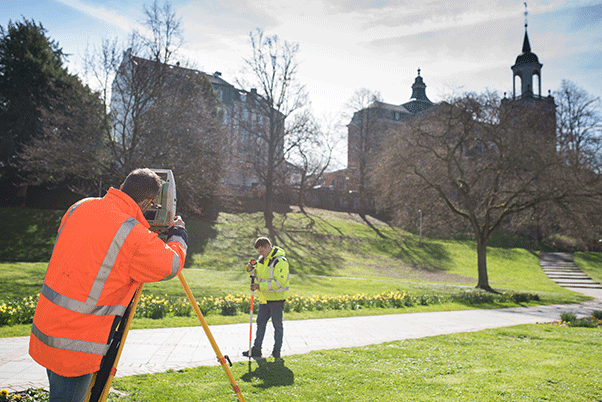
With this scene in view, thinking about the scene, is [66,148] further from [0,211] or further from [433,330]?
[433,330]

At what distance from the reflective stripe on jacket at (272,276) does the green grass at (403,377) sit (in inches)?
42.2

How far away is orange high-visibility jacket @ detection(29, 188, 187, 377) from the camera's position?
248 cm

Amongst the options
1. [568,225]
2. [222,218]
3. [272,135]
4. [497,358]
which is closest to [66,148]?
[222,218]

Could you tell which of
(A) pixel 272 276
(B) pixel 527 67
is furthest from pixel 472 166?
(B) pixel 527 67

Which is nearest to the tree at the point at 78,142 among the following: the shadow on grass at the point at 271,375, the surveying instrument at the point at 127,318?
the shadow on grass at the point at 271,375

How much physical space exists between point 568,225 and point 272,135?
74.3 feet

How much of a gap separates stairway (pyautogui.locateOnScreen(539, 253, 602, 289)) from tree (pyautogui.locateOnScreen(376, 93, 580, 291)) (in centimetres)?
992

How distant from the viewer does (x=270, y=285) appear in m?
6.68

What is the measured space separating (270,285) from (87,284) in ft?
14.3

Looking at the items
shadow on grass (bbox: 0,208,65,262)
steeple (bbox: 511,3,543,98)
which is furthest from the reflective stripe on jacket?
steeple (bbox: 511,3,543,98)

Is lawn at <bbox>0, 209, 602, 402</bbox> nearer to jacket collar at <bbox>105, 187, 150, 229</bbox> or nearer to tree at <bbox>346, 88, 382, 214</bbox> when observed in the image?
jacket collar at <bbox>105, 187, 150, 229</bbox>

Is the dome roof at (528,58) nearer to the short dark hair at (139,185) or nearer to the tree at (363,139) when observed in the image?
the tree at (363,139)

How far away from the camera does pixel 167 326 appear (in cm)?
888

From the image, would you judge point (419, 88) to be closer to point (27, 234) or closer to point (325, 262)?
point (325, 262)
